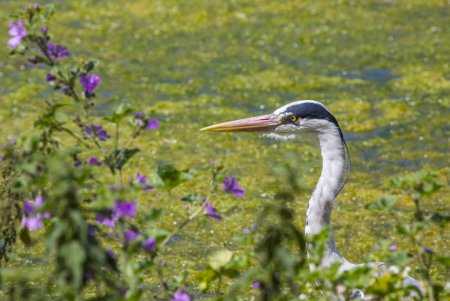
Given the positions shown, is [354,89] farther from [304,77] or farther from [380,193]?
[380,193]

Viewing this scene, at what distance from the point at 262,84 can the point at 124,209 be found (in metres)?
6.53

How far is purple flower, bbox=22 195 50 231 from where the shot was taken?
11.1ft

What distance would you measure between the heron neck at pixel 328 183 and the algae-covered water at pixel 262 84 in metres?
1.49

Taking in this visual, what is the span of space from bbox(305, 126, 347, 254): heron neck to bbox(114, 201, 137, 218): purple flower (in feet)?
5.97

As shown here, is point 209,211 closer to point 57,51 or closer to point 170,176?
point 170,176

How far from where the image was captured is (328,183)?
5281 millimetres

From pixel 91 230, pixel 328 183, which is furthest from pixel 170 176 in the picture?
pixel 328 183

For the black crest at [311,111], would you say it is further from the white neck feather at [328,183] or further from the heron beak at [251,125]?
the heron beak at [251,125]

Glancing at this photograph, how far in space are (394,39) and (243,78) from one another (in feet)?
5.68

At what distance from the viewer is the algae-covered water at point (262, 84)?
7.58 meters

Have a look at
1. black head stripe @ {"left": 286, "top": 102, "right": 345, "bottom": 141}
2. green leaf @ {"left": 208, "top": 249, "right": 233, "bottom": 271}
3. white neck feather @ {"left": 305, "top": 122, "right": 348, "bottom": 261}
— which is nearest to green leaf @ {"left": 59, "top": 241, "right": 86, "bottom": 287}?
green leaf @ {"left": 208, "top": 249, "right": 233, "bottom": 271}

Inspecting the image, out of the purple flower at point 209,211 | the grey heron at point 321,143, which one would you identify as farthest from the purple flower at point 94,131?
the grey heron at point 321,143

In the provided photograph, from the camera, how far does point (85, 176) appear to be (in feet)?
11.0

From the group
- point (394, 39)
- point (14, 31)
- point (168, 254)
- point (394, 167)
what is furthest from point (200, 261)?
point (394, 39)
